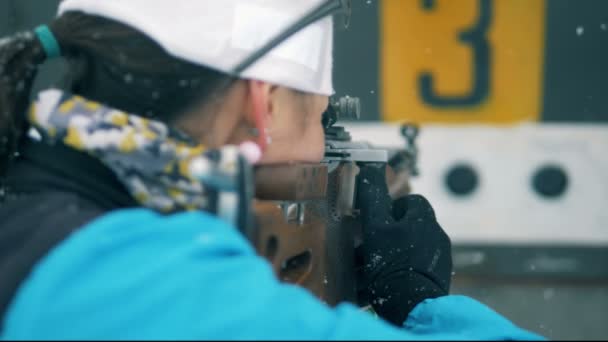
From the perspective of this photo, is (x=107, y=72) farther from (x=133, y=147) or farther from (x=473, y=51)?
(x=473, y=51)

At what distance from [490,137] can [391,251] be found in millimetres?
1766

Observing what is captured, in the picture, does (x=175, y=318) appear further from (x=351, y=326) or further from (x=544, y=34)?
(x=544, y=34)

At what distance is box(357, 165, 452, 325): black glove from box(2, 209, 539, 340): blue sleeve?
486mm

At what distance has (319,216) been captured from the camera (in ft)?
2.99

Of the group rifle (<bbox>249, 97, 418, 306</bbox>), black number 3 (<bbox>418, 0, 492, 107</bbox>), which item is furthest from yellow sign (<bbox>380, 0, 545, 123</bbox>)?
rifle (<bbox>249, 97, 418, 306</bbox>)

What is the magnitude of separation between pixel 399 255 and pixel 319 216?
0.20 meters

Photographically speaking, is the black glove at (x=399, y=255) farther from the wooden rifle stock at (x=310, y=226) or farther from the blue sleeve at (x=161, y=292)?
the blue sleeve at (x=161, y=292)

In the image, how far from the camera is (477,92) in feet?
8.51

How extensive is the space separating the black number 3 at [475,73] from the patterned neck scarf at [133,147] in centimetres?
214

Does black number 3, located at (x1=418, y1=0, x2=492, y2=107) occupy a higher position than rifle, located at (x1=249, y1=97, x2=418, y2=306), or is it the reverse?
black number 3, located at (x1=418, y1=0, x2=492, y2=107)

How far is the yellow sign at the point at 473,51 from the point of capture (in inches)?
100

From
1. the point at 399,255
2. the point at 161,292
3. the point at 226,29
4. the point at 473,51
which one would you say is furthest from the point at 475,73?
the point at 161,292

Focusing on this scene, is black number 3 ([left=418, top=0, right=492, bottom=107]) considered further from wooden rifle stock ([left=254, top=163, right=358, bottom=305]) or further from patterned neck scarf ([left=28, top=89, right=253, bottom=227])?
patterned neck scarf ([left=28, top=89, right=253, bottom=227])

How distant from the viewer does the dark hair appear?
2.00 feet
